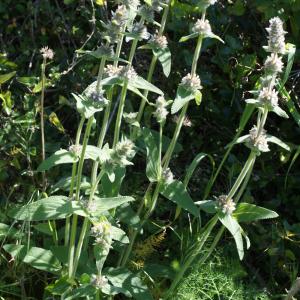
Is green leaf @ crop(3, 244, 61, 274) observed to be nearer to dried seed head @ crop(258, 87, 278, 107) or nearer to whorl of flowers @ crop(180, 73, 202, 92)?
whorl of flowers @ crop(180, 73, 202, 92)

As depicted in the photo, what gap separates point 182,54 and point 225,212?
103 cm

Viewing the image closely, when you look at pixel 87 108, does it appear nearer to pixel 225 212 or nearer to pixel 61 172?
pixel 225 212

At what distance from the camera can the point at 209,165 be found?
2.91m

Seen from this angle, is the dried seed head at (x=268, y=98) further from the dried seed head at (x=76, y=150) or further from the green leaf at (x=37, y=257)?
the green leaf at (x=37, y=257)

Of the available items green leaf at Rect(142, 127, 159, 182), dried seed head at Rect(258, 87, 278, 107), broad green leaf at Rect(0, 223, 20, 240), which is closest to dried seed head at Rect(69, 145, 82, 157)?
green leaf at Rect(142, 127, 159, 182)

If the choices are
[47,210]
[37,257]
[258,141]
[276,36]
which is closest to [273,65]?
[276,36]

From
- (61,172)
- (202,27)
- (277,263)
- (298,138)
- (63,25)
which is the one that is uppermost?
(202,27)

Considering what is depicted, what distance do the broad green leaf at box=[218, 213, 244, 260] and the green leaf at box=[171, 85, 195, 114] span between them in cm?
41

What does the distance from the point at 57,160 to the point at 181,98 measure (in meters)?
0.48

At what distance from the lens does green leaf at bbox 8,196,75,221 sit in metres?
1.90

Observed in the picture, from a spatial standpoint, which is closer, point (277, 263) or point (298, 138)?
point (277, 263)

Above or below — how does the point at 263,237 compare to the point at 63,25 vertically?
below

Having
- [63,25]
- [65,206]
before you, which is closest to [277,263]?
[65,206]

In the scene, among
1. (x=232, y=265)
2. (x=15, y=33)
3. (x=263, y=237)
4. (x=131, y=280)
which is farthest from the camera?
(x=15, y=33)
